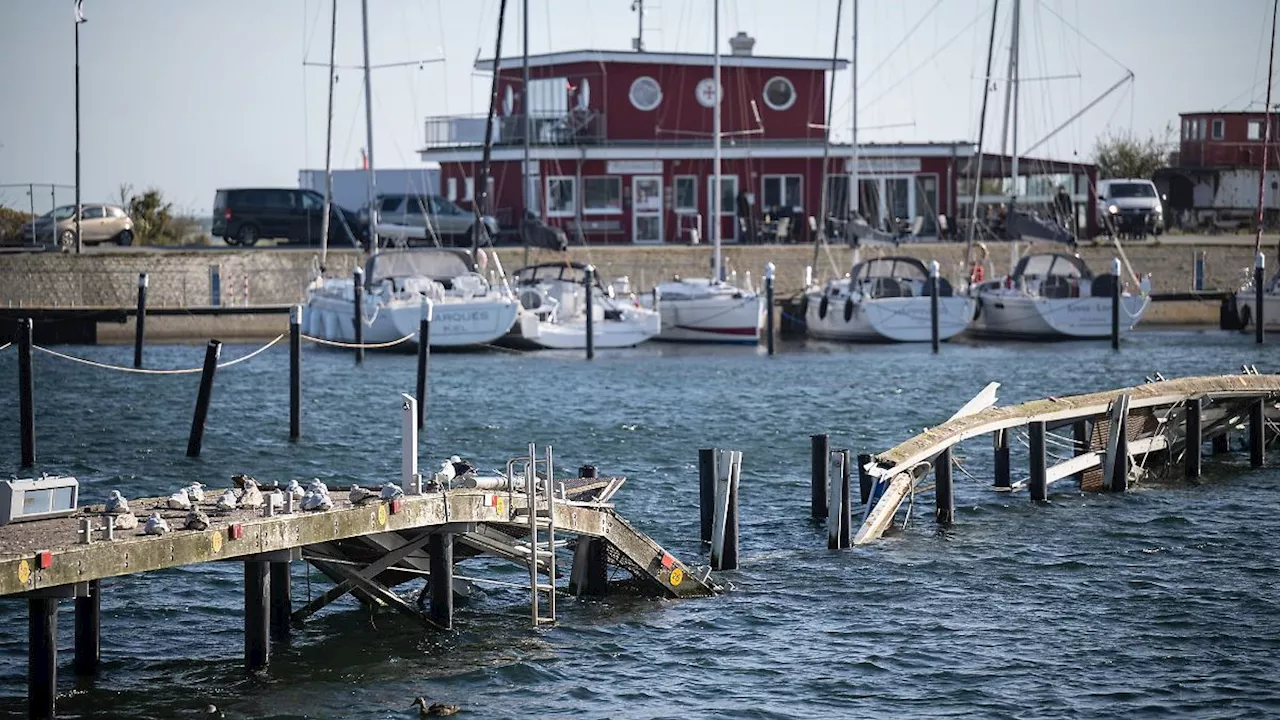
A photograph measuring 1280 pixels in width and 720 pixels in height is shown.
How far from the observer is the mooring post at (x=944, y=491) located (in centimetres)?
2403

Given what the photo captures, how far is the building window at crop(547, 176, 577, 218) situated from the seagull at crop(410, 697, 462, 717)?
48.3 metres

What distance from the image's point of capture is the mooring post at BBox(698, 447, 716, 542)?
21047mm

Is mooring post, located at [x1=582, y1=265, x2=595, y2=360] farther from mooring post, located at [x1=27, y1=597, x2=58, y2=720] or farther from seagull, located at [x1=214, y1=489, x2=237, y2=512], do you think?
mooring post, located at [x1=27, y1=597, x2=58, y2=720]

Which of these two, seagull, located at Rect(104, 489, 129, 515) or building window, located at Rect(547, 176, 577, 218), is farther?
building window, located at Rect(547, 176, 577, 218)

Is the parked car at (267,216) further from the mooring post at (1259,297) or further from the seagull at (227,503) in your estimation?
the seagull at (227,503)

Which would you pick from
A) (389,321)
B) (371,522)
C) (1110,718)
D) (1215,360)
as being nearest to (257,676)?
(371,522)

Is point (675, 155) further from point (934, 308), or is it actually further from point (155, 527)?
point (155, 527)

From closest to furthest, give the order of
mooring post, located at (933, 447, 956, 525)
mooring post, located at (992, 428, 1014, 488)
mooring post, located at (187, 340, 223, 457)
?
1. mooring post, located at (933, 447, 956, 525)
2. mooring post, located at (992, 428, 1014, 488)
3. mooring post, located at (187, 340, 223, 457)

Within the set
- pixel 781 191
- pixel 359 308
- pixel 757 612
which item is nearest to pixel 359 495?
pixel 757 612

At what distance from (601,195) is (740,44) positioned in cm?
846

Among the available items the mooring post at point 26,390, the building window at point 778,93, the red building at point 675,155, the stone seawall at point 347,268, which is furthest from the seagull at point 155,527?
the building window at point 778,93

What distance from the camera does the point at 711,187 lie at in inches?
2517

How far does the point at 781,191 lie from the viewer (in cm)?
6531

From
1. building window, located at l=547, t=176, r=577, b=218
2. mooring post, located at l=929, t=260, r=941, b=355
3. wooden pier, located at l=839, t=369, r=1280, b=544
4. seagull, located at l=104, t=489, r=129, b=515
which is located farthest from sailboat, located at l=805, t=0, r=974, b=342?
seagull, located at l=104, t=489, r=129, b=515
